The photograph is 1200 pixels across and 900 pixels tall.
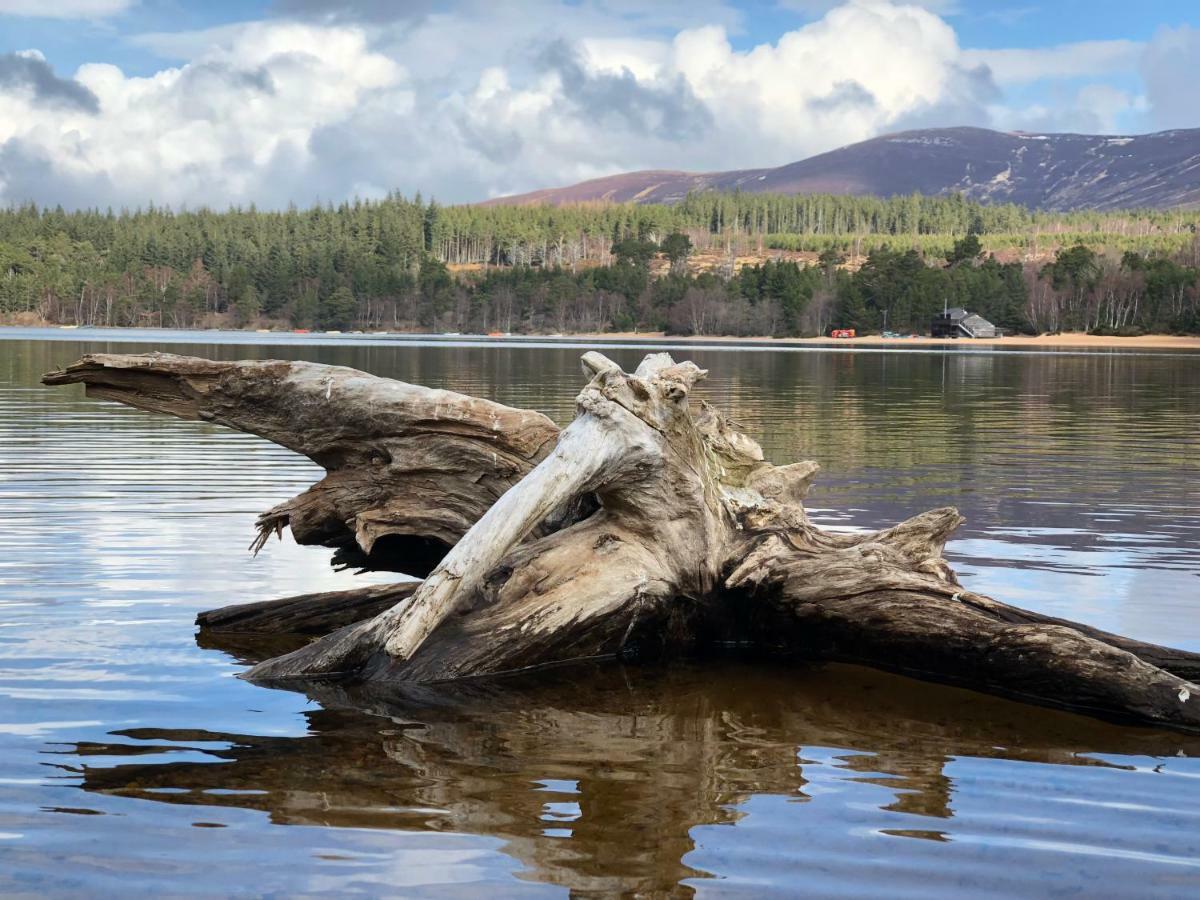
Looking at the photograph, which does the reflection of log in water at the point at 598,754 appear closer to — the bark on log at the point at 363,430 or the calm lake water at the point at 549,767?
the calm lake water at the point at 549,767

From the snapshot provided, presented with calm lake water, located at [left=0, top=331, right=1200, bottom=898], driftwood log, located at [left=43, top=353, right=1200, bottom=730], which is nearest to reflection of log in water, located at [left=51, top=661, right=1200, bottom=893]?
calm lake water, located at [left=0, top=331, right=1200, bottom=898]

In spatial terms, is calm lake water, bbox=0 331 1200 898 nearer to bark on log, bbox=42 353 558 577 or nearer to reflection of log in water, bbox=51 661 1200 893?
reflection of log in water, bbox=51 661 1200 893

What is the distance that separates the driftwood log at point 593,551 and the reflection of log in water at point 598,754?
30cm

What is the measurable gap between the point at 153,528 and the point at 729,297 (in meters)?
174

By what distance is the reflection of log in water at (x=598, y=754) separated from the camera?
6.35m

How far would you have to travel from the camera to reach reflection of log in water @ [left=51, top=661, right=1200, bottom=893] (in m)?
6.35

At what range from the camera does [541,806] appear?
6.61 meters

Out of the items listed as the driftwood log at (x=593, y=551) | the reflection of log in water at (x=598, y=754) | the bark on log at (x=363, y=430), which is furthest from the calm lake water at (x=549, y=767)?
the bark on log at (x=363, y=430)

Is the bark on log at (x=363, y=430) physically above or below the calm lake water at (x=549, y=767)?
above

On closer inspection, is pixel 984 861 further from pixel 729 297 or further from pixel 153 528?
pixel 729 297

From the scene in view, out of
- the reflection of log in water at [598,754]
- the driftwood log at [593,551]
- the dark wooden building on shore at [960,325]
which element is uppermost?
the dark wooden building on shore at [960,325]

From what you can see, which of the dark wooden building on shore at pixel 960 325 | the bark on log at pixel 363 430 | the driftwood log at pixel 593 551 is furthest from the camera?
the dark wooden building on shore at pixel 960 325

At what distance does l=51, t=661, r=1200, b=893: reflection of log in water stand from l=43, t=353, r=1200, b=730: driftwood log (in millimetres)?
298

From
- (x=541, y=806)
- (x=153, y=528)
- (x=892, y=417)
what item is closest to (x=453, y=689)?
(x=541, y=806)
